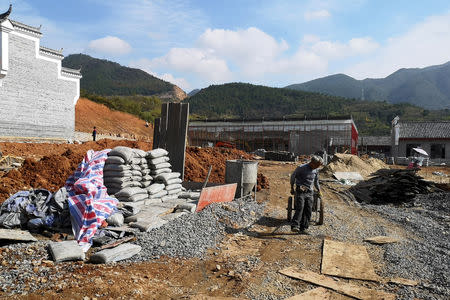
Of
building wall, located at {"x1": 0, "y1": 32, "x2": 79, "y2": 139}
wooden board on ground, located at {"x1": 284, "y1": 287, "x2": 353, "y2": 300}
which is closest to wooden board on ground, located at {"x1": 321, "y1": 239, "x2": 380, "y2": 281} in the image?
wooden board on ground, located at {"x1": 284, "y1": 287, "x2": 353, "y2": 300}

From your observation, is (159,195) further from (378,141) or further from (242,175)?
(378,141)

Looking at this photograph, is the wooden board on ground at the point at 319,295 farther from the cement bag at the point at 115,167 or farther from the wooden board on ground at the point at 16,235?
the cement bag at the point at 115,167

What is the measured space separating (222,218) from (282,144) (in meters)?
30.1

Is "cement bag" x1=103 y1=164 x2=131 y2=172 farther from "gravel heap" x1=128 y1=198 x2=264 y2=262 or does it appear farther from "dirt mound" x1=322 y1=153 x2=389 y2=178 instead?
"dirt mound" x1=322 y1=153 x2=389 y2=178

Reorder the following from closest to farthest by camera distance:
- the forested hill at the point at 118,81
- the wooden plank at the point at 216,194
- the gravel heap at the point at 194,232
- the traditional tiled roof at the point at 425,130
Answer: the gravel heap at the point at 194,232
the wooden plank at the point at 216,194
the traditional tiled roof at the point at 425,130
the forested hill at the point at 118,81

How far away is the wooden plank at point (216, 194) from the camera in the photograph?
289 inches

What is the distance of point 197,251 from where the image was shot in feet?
17.8

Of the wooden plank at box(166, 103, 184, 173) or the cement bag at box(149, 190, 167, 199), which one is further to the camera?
the wooden plank at box(166, 103, 184, 173)

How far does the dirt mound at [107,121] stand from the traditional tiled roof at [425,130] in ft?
106

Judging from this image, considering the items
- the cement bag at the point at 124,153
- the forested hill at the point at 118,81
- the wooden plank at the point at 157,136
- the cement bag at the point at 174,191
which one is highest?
the forested hill at the point at 118,81

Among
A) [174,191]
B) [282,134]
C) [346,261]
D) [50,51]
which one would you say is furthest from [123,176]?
[282,134]

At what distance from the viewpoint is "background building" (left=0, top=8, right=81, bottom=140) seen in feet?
69.3

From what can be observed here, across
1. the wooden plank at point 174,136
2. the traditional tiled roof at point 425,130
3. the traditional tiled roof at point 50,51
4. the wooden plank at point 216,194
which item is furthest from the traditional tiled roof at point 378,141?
the wooden plank at point 216,194

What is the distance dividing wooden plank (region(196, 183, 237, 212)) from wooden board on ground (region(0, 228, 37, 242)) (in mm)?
3230
